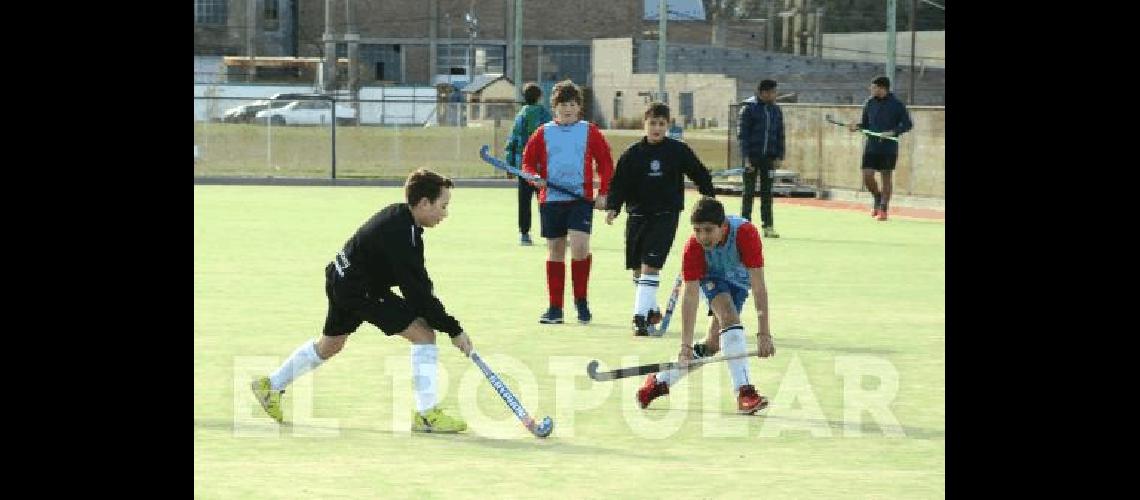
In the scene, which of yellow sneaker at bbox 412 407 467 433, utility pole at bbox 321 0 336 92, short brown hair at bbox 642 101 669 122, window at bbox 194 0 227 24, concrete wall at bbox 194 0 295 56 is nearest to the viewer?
yellow sneaker at bbox 412 407 467 433

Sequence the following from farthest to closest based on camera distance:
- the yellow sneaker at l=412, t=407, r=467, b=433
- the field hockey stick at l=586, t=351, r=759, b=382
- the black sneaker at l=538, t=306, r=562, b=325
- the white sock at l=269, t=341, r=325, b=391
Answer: the black sneaker at l=538, t=306, r=562, b=325
the field hockey stick at l=586, t=351, r=759, b=382
the white sock at l=269, t=341, r=325, b=391
the yellow sneaker at l=412, t=407, r=467, b=433

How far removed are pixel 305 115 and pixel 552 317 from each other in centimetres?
5576

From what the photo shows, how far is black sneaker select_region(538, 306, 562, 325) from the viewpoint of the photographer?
14492mm

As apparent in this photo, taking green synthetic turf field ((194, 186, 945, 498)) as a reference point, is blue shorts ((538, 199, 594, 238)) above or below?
above

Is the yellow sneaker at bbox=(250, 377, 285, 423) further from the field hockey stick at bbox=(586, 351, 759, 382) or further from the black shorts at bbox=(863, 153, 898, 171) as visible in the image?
the black shorts at bbox=(863, 153, 898, 171)

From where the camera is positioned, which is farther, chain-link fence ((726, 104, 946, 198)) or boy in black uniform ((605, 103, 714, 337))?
chain-link fence ((726, 104, 946, 198))

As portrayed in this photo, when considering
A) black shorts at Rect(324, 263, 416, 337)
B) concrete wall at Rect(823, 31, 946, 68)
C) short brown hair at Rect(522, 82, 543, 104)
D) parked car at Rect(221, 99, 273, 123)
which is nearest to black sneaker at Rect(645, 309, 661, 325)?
black shorts at Rect(324, 263, 416, 337)

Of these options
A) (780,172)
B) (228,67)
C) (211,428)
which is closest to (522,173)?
(211,428)

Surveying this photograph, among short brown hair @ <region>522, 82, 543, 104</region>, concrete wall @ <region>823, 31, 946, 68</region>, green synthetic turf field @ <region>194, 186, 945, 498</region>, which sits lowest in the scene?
green synthetic turf field @ <region>194, 186, 945, 498</region>

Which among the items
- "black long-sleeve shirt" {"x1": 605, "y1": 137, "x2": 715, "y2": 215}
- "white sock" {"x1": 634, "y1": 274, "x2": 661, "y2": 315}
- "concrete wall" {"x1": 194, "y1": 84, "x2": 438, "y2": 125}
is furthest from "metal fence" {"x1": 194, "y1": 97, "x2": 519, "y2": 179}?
"white sock" {"x1": 634, "y1": 274, "x2": 661, "y2": 315}

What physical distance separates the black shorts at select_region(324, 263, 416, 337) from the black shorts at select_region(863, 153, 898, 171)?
17309 millimetres
